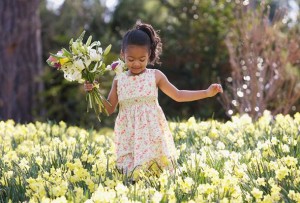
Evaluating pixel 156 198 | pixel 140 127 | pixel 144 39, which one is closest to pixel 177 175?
pixel 140 127

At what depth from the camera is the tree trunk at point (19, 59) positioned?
30.9 feet

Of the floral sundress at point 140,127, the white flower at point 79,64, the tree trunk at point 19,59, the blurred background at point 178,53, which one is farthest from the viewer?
the tree trunk at point 19,59

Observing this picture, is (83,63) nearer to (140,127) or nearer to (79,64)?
(79,64)

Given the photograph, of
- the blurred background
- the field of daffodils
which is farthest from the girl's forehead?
the blurred background

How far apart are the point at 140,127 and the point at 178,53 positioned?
300 inches

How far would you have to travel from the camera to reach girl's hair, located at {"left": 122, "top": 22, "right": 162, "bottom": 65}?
12.6 feet

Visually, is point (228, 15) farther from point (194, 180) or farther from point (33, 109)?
point (194, 180)

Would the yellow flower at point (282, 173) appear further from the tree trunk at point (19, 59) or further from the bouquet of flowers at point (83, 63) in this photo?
the tree trunk at point (19, 59)

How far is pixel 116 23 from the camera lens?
1330cm

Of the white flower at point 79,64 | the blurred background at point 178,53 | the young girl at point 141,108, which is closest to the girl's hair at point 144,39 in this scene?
the young girl at point 141,108

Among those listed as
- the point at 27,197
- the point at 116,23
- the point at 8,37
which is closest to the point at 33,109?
the point at 8,37

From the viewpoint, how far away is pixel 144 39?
3.87 meters

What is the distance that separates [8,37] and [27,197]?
635 centimetres

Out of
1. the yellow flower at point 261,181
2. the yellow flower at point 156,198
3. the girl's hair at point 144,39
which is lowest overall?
the yellow flower at point 156,198
